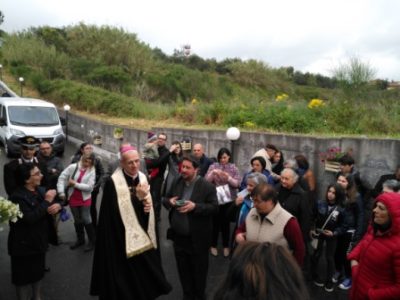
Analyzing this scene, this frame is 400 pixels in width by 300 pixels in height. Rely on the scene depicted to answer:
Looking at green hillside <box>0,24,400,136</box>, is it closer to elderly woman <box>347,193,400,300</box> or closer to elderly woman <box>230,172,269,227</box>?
elderly woman <box>230,172,269,227</box>

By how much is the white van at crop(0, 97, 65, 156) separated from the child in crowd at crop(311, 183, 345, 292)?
11303 millimetres

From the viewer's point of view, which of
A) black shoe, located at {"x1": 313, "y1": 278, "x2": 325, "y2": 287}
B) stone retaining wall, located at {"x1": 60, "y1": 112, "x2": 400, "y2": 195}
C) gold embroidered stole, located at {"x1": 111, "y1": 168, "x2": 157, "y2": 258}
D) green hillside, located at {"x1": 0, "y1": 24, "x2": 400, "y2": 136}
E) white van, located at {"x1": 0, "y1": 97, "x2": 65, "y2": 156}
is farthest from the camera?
white van, located at {"x1": 0, "y1": 97, "x2": 65, "y2": 156}

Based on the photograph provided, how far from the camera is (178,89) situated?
1271 inches

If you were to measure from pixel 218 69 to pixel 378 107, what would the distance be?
128 feet

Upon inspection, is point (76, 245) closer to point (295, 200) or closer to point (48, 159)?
point (48, 159)

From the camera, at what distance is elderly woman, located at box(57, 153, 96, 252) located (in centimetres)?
613

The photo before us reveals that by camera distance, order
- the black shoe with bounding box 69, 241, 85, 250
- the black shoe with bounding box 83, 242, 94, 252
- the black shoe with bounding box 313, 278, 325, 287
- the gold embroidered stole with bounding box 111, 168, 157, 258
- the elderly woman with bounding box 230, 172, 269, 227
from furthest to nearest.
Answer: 1. the black shoe with bounding box 69, 241, 85, 250
2. the black shoe with bounding box 83, 242, 94, 252
3. the black shoe with bounding box 313, 278, 325, 287
4. the elderly woman with bounding box 230, 172, 269, 227
5. the gold embroidered stole with bounding box 111, 168, 157, 258

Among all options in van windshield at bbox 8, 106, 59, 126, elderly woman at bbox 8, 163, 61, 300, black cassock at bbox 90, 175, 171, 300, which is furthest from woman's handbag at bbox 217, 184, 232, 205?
van windshield at bbox 8, 106, 59, 126

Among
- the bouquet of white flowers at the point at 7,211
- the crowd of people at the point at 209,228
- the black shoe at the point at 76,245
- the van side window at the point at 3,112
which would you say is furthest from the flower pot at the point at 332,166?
the van side window at the point at 3,112

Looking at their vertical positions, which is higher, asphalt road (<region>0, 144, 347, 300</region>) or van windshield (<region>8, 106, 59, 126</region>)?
van windshield (<region>8, 106, 59, 126</region>)

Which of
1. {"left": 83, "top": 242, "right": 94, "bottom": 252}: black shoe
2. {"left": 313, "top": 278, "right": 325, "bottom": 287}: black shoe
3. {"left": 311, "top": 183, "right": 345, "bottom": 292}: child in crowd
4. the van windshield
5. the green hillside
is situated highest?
the green hillside

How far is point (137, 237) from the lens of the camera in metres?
3.71

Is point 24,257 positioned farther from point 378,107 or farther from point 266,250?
point 378,107

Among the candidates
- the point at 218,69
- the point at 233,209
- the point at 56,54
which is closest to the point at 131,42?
the point at 56,54
